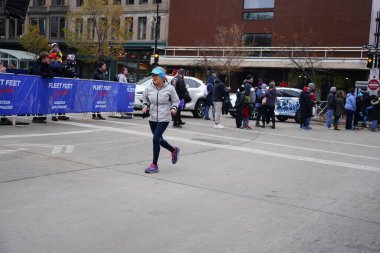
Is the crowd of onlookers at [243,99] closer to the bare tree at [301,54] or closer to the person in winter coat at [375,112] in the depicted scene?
the person in winter coat at [375,112]

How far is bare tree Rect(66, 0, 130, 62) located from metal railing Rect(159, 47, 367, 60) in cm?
473

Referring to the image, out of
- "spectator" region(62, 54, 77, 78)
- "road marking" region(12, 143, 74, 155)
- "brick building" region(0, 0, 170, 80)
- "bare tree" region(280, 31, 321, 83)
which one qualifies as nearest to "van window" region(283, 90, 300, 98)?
"spectator" region(62, 54, 77, 78)

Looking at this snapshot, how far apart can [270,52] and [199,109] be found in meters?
23.4

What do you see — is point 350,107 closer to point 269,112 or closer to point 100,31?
point 269,112

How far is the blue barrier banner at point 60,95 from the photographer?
12.0m

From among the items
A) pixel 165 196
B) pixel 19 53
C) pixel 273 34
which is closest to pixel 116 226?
pixel 165 196

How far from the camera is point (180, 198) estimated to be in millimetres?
6094

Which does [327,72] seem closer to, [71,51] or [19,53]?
[71,51]

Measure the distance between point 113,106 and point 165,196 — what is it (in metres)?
10.2

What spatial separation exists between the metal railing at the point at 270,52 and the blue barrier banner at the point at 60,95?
2291 centimetres

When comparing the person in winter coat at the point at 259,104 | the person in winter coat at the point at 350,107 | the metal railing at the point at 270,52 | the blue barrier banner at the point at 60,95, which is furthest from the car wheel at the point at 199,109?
the metal railing at the point at 270,52

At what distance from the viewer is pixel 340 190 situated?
7.16 meters

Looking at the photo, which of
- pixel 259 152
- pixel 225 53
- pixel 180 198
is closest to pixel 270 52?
pixel 225 53

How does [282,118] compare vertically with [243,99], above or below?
Result: below
